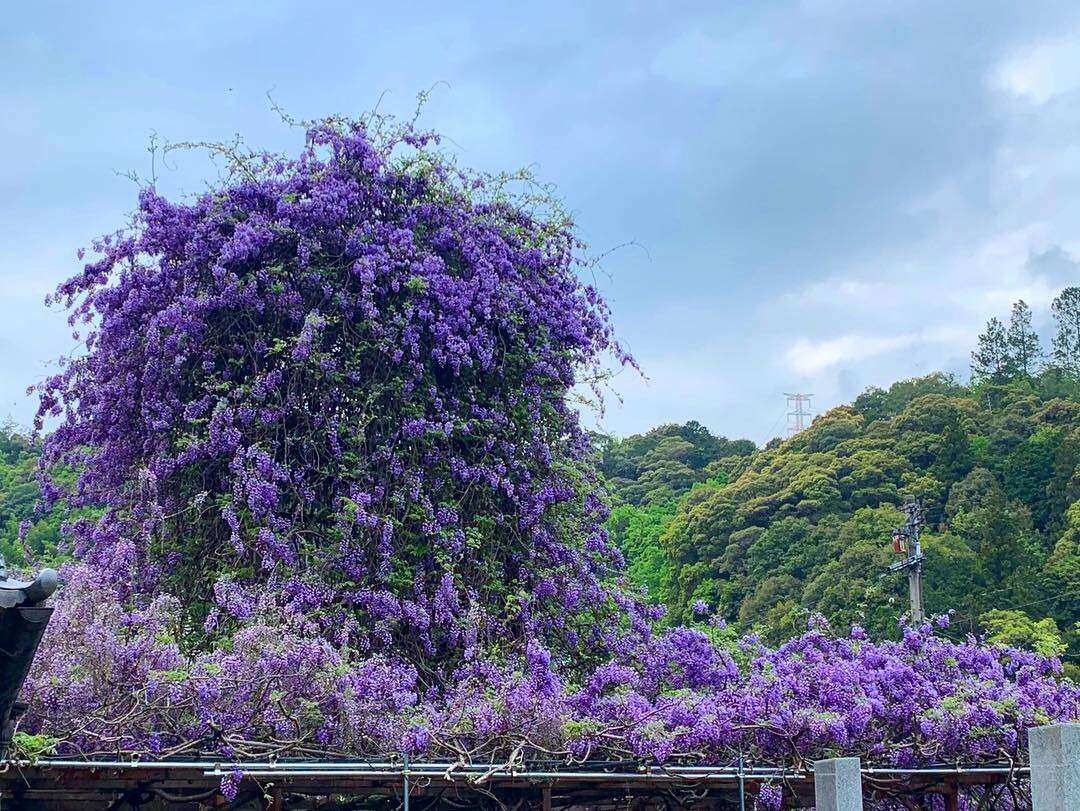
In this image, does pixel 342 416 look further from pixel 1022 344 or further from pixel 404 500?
pixel 1022 344

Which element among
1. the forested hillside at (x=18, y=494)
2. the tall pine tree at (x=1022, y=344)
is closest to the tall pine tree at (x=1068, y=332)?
the tall pine tree at (x=1022, y=344)

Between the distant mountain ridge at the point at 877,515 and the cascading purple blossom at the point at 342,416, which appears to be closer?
the cascading purple blossom at the point at 342,416

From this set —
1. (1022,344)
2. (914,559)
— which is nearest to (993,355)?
(1022,344)

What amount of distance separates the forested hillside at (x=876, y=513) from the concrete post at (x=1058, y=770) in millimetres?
17946

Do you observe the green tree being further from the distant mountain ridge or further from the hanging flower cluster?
the hanging flower cluster

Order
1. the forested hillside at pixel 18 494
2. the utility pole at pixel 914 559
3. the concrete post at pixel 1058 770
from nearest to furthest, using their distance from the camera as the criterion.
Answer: the concrete post at pixel 1058 770 → the forested hillside at pixel 18 494 → the utility pole at pixel 914 559

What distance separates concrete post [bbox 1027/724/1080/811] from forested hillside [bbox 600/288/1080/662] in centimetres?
1795

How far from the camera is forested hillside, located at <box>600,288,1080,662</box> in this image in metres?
28.2

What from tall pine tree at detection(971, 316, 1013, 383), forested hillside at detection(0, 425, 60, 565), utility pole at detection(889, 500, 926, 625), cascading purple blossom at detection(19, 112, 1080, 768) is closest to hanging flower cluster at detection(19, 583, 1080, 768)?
cascading purple blossom at detection(19, 112, 1080, 768)

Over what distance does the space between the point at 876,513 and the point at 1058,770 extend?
26.2 meters

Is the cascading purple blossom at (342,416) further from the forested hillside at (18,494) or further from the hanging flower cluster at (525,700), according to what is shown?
the forested hillside at (18,494)

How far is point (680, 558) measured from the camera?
1328 inches

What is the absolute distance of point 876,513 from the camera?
107ft

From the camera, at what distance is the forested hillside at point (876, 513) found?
1109 inches
